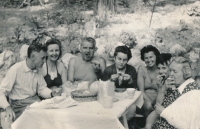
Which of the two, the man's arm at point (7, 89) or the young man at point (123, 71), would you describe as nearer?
the man's arm at point (7, 89)

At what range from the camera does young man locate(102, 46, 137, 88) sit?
3.52 m

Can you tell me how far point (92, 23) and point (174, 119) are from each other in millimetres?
1696

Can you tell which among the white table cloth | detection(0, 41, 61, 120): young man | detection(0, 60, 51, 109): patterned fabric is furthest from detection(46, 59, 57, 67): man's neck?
the white table cloth

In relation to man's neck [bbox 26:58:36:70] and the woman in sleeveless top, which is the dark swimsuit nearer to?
the woman in sleeveless top

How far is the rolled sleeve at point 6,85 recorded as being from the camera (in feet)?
10.8

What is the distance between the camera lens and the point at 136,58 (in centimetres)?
352

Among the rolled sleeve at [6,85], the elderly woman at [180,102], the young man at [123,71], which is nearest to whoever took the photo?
the elderly woman at [180,102]

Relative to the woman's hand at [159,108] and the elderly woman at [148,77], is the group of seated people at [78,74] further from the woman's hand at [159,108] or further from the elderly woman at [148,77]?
the woman's hand at [159,108]

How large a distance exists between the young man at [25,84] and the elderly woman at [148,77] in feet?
3.66

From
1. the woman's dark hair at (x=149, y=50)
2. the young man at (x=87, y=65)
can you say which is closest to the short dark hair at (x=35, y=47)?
the young man at (x=87, y=65)

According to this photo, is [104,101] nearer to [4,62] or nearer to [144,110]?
[144,110]

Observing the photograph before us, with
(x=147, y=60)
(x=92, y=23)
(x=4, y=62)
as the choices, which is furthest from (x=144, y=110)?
(x=4, y=62)

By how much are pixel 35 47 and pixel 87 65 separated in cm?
78

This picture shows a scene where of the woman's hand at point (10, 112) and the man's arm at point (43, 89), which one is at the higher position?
the man's arm at point (43, 89)
